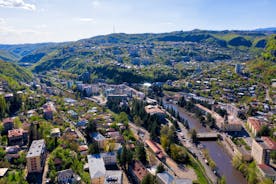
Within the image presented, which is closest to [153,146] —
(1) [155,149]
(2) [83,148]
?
(1) [155,149]

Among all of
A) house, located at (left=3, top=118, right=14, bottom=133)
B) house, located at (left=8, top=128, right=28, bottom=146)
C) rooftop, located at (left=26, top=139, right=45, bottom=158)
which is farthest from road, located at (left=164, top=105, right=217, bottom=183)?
house, located at (left=3, top=118, right=14, bottom=133)

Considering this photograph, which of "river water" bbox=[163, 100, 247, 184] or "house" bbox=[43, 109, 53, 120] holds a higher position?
"house" bbox=[43, 109, 53, 120]

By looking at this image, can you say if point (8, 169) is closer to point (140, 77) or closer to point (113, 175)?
point (113, 175)

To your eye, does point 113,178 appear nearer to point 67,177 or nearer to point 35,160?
point 67,177

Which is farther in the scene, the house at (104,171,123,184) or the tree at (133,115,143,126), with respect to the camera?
the tree at (133,115,143,126)

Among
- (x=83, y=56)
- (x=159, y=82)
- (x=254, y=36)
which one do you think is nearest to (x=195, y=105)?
(x=159, y=82)

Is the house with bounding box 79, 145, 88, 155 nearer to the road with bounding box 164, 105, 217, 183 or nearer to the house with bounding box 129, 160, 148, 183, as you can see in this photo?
the house with bounding box 129, 160, 148, 183

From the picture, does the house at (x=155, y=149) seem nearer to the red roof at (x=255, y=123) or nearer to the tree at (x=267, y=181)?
the tree at (x=267, y=181)
